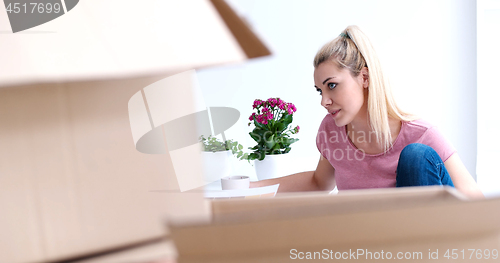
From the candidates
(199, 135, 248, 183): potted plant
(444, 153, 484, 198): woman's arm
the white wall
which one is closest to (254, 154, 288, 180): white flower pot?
(199, 135, 248, 183): potted plant

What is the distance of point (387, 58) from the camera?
7.53 ft

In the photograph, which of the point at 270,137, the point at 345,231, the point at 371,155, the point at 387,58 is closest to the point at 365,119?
the point at 371,155

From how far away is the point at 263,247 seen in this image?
214 millimetres

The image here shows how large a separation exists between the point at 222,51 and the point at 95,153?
0.11 meters

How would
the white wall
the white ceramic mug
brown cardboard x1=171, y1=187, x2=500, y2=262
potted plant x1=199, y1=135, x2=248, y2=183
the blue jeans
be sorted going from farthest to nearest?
the white wall, potted plant x1=199, y1=135, x2=248, y2=183, the white ceramic mug, the blue jeans, brown cardboard x1=171, y1=187, x2=500, y2=262

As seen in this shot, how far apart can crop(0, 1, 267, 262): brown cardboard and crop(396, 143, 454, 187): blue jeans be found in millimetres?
834

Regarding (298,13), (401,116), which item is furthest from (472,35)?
(401,116)

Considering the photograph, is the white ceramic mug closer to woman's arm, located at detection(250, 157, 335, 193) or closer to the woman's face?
woman's arm, located at detection(250, 157, 335, 193)

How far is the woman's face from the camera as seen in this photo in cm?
116

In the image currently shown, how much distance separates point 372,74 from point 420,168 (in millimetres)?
343

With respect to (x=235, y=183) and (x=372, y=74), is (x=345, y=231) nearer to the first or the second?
(x=235, y=183)

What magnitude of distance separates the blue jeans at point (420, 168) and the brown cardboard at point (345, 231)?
30.0 inches

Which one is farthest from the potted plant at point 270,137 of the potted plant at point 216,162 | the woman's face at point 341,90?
the woman's face at point 341,90

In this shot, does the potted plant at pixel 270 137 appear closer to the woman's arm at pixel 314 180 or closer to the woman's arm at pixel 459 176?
the woman's arm at pixel 314 180
